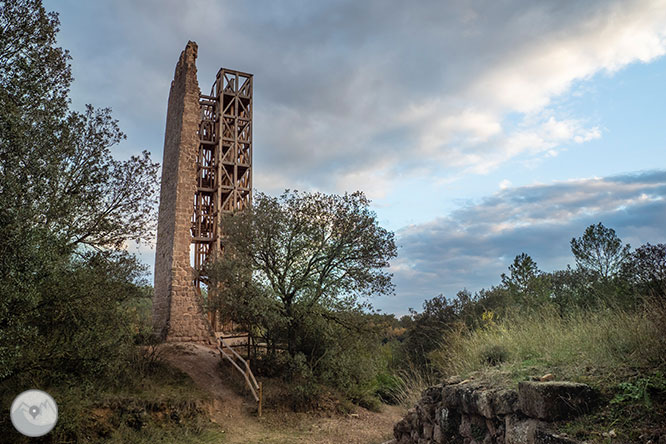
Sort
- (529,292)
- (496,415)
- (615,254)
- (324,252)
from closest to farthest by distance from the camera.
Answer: (496,415), (324,252), (615,254), (529,292)

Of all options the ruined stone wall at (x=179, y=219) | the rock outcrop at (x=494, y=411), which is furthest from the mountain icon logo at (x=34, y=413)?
the ruined stone wall at (x=179, y=219)

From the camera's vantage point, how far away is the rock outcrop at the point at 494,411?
3.88 meters

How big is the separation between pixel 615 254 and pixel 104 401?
64.7 ft

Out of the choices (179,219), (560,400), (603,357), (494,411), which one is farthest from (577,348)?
(179,219)

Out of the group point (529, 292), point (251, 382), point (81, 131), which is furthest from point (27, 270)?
point (529, 292)

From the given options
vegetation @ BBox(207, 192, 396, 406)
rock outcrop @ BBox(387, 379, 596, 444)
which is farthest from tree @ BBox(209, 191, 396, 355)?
rock outcrop @ BBox(387, 379, 596, 444)

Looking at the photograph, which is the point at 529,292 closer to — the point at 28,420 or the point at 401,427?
the point at 401,427

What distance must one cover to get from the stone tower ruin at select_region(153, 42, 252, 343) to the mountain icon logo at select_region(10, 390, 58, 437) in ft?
26.3

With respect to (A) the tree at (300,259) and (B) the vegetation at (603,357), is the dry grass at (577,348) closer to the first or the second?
(B) the vegetation at (603,357)

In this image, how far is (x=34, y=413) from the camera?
7.85 meters

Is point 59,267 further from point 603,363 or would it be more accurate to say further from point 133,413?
point 603,363

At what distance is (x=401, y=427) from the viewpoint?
8008 mm

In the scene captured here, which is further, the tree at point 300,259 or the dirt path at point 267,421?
the tree at point 300,259

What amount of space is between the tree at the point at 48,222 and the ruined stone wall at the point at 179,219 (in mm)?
5602
